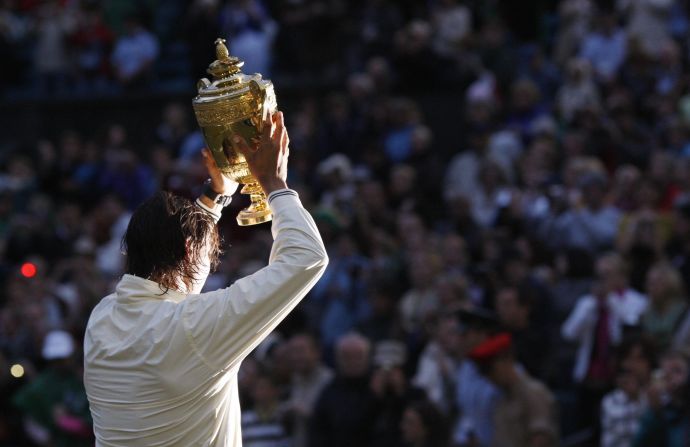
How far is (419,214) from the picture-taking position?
1266 cm

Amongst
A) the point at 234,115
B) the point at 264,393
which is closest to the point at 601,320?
the point at 264,393

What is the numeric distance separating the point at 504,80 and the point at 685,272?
17.8 ft

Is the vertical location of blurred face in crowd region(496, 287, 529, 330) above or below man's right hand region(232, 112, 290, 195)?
below

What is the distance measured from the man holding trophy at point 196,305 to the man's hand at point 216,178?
0.34ft

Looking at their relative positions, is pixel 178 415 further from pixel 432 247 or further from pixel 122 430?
pixel 432 247

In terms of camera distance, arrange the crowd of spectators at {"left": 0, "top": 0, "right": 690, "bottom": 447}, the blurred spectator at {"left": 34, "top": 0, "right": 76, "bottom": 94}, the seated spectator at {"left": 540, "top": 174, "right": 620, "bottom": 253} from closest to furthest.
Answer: the crowd of spectators at {"left": 0, "top": 0, "right": 690, "bottom": 447}, the seated spectator at {"left": 540, "top": 174, "right": 620, "bottom": 253}, the blurred spectator at {"left": 34, "top": 0, "right": 76, "bottom": 94}

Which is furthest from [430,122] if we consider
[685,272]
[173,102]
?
[685,272]

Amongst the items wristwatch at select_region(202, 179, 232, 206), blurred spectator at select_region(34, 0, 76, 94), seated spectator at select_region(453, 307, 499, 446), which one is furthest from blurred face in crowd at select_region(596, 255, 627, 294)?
blurred spectator at select_region(34, 0, 76, 94)

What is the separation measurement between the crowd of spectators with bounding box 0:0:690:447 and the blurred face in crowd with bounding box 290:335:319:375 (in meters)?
0.02

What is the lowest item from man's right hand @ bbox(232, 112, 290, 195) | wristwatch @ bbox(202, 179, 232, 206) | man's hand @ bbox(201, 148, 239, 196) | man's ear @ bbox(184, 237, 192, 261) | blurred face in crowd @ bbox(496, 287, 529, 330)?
blurred face in crowd @ bbox(496, 287, 529, 330)

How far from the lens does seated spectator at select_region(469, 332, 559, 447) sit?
8.34 metres

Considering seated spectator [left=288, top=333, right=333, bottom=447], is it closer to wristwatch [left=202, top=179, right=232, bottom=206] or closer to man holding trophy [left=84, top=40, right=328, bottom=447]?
wristwatch [left=202, top=179, right=232, bottom=206]

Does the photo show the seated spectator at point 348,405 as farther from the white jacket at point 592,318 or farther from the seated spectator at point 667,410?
the seated spectator at point 667,410

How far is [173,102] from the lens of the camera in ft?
55.0
